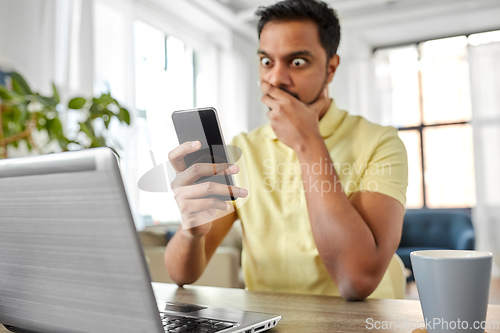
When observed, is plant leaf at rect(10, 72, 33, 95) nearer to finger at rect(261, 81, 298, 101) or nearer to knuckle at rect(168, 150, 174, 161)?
finger at rect(261, 81, 298, 101)

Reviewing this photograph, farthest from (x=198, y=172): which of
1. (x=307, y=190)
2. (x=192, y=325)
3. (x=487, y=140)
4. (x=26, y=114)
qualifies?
(x=487, y=140)

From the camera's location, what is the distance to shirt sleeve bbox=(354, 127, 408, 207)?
0.87 m

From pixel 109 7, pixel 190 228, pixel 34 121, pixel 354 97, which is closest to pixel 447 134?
pixel 354 97

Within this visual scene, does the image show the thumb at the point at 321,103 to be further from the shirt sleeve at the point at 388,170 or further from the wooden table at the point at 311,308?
the wooden table at the point at 311,308

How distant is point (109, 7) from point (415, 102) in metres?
→ 3.62

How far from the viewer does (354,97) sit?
16.0 feet

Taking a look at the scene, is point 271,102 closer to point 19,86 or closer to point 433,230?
point 19,86

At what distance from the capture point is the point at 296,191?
100 centimetres

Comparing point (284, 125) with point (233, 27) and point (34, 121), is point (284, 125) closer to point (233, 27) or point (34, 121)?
point (34, 121)

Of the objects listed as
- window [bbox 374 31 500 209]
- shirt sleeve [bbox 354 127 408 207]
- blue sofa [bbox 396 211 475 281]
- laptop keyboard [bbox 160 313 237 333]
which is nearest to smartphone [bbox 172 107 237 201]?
laptop keyboard [bbox 160 313 237 333]

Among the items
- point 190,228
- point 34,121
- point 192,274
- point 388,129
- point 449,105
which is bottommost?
point 192,274

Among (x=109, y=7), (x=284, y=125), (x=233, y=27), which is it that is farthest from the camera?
(x=233, y=27)

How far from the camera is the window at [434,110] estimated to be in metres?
4.86

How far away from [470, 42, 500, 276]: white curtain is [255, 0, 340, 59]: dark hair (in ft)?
14.0
